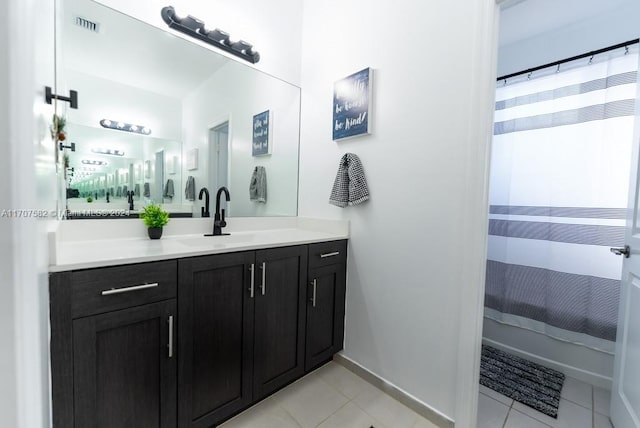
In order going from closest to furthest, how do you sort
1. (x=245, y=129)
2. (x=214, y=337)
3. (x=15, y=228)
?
(x=15, y=228) < (x=214, y=337) < (x=245, y=129)

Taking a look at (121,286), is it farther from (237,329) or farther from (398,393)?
(398,393)

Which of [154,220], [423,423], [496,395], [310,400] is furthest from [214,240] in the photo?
[496,395]

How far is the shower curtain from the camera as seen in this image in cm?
169

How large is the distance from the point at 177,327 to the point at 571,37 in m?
3.10

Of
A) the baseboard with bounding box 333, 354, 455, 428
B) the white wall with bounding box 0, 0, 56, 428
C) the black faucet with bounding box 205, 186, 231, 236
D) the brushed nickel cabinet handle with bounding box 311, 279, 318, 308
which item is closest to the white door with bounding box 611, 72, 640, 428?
the baseboard with bounding box 333, 354, 455, 428

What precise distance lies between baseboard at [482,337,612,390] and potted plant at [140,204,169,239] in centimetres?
267

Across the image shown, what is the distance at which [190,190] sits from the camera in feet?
5.72

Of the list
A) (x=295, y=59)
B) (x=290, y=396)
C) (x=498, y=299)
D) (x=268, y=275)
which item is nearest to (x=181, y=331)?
(x=268, y=275)

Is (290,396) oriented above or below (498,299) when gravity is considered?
below

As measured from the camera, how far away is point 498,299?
7.09ft

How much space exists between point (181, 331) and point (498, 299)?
231 centimetres

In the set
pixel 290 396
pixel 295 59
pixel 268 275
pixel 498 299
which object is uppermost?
pixel 295 59

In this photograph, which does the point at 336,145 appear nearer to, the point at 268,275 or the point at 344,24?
the point at 344,24

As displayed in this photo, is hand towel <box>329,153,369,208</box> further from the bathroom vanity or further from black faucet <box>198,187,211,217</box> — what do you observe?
black faucet <box>198,187,211,217</box>
